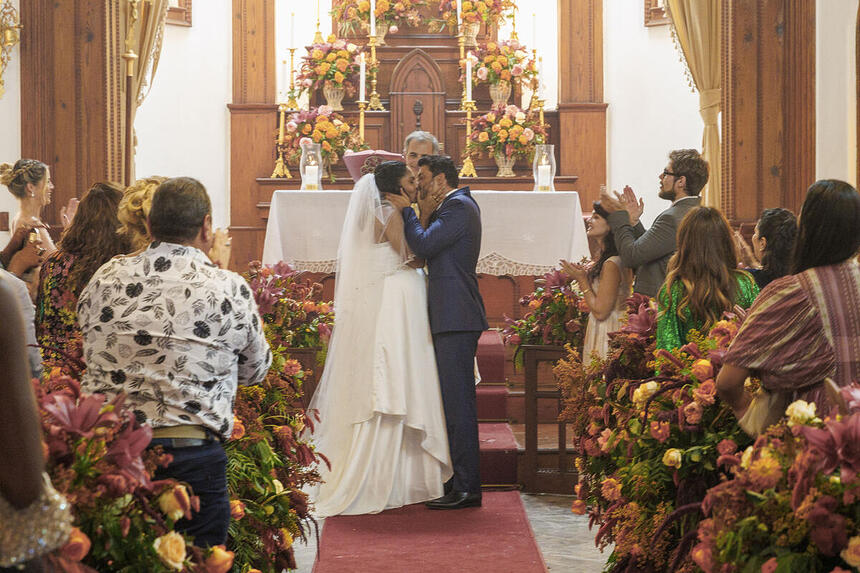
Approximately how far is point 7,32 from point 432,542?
3.79 meters

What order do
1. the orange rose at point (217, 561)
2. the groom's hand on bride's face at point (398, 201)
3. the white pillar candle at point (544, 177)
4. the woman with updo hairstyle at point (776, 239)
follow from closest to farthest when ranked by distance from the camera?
1. the orange rose at point (217, 561)
2. the woman with updo hairstyle at point (776, 239)
3. the groom's hand on bride's face at point (398, 201)
4. the white pillar candle at point (544, 177)

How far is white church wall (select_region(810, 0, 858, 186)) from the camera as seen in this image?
607 centimetres

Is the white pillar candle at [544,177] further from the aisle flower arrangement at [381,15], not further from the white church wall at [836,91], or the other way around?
the aisle flower arrangement at [381,15]

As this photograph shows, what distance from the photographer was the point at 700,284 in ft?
13.3

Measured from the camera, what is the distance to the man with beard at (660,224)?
510 centimetres

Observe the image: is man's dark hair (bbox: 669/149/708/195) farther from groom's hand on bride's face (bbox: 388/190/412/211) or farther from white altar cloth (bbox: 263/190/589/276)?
white altar cloth (bbox: 263/190/589/276)

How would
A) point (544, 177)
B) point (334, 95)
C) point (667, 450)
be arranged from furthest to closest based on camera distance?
point (334, 95) < point (544, 177) < point (667, 450)

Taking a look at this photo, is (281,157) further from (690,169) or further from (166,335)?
(166,335)

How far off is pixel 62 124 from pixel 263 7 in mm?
4718

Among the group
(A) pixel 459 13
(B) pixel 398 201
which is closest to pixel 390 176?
(B) pixel 398 201

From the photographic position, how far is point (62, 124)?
22.0 ft

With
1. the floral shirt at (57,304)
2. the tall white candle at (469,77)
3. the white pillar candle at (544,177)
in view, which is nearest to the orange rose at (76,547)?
the floral shirt at (57,304)

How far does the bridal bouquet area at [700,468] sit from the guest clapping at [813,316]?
0.40ft

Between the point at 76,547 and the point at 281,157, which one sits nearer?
the point at 76,547
